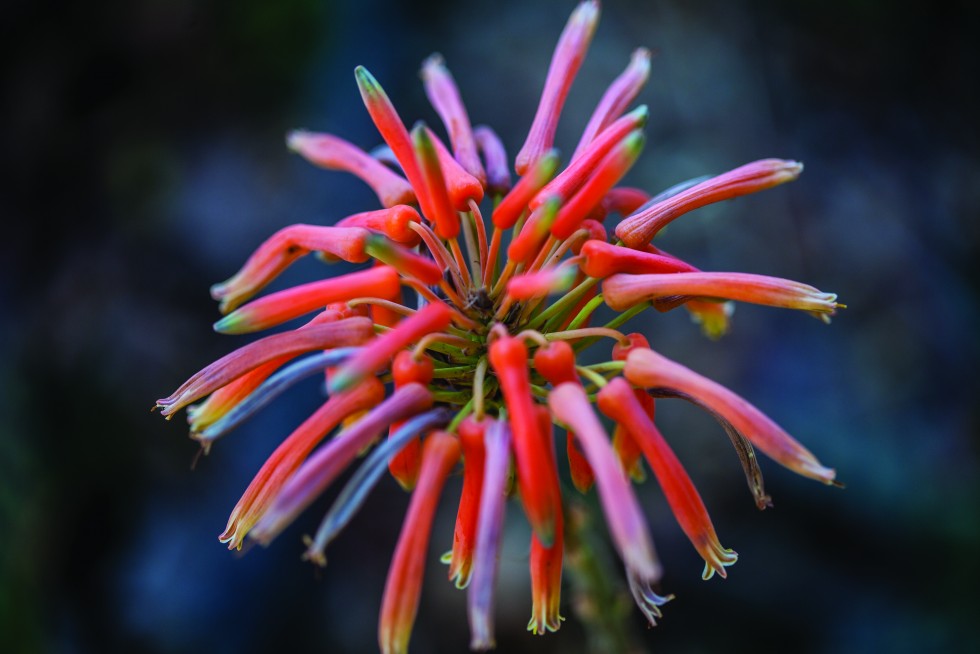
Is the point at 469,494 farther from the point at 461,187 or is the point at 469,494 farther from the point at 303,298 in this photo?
the point at 461,187

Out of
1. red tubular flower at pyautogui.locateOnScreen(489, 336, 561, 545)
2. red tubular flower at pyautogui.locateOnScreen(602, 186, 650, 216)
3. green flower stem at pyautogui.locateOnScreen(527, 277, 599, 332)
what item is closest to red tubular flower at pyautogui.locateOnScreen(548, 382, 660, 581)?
red tubular flower at pyautogui.locateOnScreen(489, 336, 561, 545)

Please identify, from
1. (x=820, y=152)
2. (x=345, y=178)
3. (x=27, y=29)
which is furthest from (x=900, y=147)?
(x=27, y=29)

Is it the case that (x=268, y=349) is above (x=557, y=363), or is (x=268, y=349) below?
above

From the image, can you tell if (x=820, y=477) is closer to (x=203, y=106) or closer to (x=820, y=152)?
(x=820, y=152)

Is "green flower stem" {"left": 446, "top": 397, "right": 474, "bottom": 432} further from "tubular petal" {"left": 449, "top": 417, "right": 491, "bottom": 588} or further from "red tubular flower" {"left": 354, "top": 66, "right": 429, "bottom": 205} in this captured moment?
"red tubular flower" {"left": 354, "top": 66, "right": 429, "bottom": 205}

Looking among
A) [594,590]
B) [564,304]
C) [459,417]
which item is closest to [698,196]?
[564,304]

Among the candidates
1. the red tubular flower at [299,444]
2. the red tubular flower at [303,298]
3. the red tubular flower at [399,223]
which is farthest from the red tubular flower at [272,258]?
the red tubular flower at [299,444]
